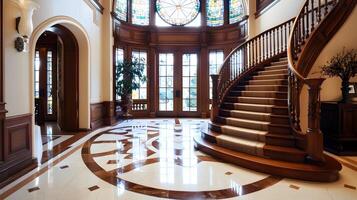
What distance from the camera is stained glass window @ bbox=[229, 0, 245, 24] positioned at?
8.51m

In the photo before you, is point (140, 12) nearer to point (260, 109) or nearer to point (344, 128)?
point (260, 109)

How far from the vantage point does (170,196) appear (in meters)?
2.41

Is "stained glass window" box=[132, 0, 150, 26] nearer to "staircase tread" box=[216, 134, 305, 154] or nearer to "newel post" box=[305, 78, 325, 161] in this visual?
"staircase tread" box=[216, 134, 305, 154]

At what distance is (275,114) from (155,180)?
242cm

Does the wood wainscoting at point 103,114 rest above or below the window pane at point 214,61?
below

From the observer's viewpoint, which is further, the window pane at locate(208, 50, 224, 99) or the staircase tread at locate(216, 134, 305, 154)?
the window pane at locate(208, 50, 224, 99)

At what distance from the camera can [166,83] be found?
9.20m

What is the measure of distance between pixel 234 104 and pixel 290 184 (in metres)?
2.42

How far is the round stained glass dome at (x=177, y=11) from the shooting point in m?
9.19

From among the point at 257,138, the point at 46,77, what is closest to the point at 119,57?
the point at 46,77

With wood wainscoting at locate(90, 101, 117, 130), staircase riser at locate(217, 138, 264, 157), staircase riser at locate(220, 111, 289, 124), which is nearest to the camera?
staircase riser at locate(217, 138, 264, 157)

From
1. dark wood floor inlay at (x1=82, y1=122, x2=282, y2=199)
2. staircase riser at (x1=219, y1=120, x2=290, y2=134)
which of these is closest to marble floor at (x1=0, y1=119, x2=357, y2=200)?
dark wood floor inlay at (x1=82, y1=122, x2=282, y2=199)

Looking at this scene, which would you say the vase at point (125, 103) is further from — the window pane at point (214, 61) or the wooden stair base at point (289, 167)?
the wooden stair base at point (289, 167)

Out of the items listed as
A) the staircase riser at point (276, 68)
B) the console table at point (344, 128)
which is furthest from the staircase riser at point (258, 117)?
the staircase riser at point (276, 68)
